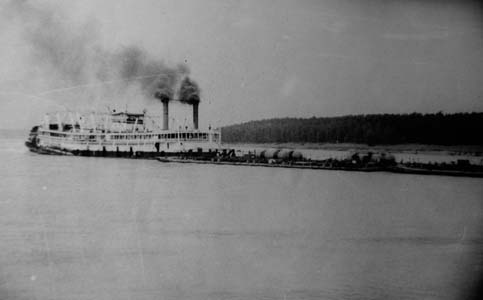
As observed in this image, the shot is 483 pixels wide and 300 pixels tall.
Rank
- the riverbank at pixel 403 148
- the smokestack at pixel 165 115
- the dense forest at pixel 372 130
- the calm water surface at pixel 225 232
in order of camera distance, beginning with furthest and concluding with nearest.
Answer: the riverbank at pixel 403 148
the dense forest at pixel 372 130
the smokestack at pixel 165 115
the calm water surface at pixel 225 232

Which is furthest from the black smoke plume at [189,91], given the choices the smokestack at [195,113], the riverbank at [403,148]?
the riverbank at [403,148]

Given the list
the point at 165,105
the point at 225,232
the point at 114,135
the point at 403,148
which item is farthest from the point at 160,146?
the point at 403,148

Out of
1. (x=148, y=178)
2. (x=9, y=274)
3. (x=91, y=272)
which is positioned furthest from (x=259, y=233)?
(x=9, y=274)

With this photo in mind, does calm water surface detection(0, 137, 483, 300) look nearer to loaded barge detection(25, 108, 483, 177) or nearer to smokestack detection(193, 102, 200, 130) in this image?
loaded barge detection(25, 108, 483, 177)

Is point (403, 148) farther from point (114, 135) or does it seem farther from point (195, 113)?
point (114, 135)

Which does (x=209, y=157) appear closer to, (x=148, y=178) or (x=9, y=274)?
(x=148, y=178)

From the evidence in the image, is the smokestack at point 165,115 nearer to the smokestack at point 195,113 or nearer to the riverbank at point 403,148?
the smokestack at point 195,113

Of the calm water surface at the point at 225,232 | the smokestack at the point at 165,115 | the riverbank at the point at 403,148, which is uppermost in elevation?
the smokestack at the point at 165,115

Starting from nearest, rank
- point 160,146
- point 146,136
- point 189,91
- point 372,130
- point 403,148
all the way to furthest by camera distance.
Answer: point 189,91
point 146,136
point 160,146
point 372,130
point 403,148
